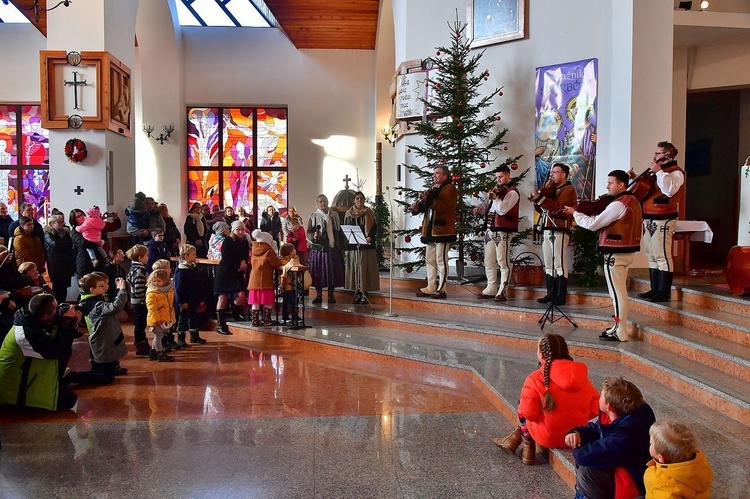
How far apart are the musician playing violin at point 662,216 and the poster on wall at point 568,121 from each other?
219cm

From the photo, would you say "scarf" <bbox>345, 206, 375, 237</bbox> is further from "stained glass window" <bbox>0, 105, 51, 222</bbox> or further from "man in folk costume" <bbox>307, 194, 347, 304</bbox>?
"stained glass window" <bbox>0, 105, 51, 222</bbox>

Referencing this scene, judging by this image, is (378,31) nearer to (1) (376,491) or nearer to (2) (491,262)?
(2) (491,262)

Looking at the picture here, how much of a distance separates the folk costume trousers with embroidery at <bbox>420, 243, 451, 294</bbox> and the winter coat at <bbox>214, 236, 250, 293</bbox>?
2.32 m

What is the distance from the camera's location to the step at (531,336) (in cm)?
460

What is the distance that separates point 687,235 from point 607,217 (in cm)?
289

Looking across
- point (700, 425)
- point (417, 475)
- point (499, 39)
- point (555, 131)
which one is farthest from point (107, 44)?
point (700, 425)

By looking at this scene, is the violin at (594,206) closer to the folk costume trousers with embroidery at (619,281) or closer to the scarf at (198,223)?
the folk costume trousers with embroidery at (619,281)

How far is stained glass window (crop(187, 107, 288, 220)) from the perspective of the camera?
15.3 m

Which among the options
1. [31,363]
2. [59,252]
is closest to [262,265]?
[59,252]

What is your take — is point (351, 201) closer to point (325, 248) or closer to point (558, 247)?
point (325, 248)

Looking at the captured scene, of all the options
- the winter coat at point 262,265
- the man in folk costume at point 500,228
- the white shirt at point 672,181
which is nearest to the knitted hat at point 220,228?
the winter coat at point 262,265

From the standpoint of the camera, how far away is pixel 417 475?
3.77 meters

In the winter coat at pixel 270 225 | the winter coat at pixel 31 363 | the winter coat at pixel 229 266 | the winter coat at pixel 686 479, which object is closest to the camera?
the winter coat at pixel 686 479

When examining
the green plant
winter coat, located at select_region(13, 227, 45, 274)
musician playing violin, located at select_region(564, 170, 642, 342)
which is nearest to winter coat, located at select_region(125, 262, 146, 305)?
winter coat, located at select_region(13, 227, 45, 274)
